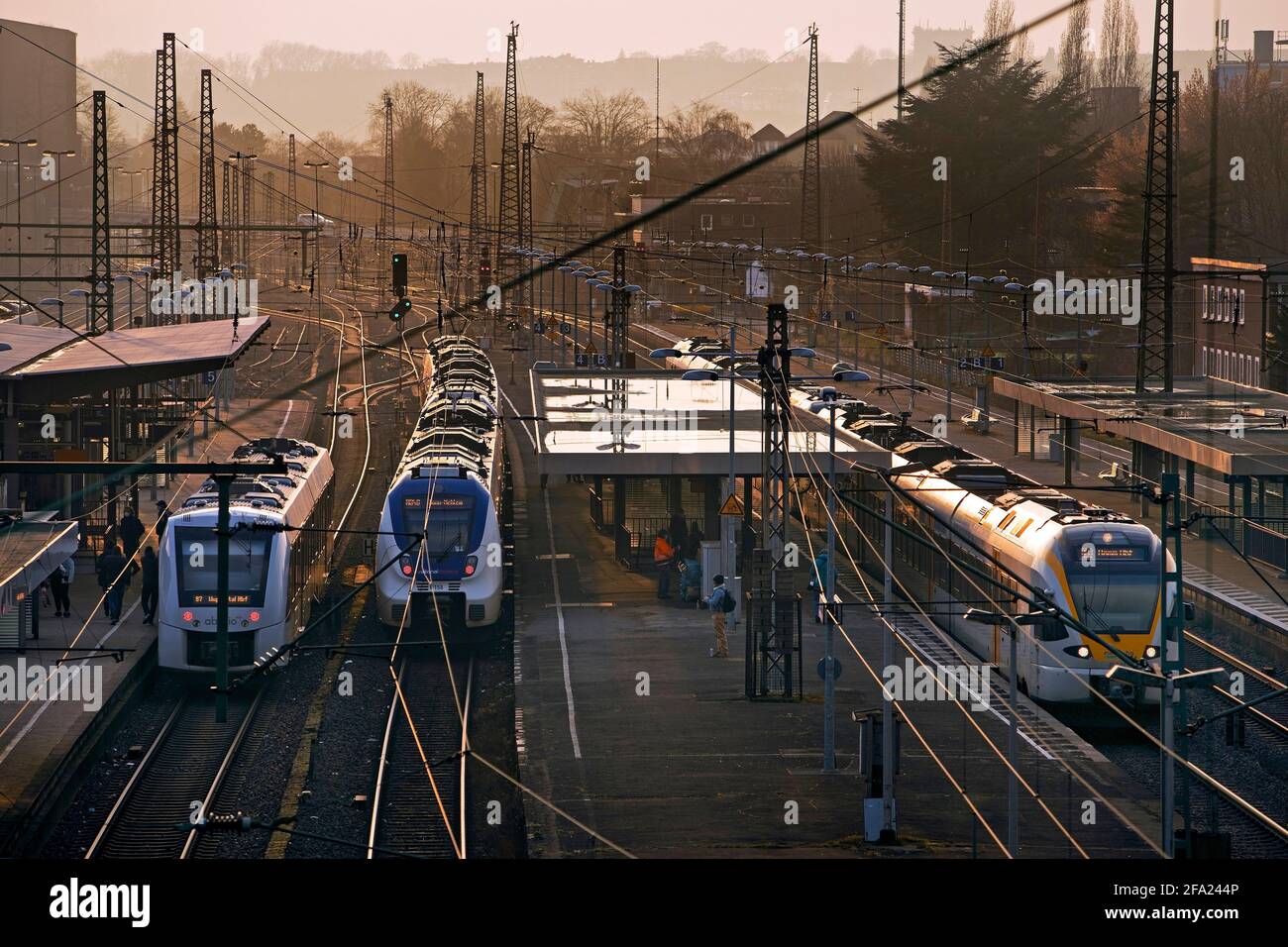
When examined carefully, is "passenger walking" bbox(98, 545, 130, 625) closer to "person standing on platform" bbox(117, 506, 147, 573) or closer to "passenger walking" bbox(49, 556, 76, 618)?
"person standing on platform" bbox(117, 506, 147, 573)

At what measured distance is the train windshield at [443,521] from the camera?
2466 centimetres

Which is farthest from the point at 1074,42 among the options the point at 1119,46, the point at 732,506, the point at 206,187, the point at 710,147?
the point at 732,506

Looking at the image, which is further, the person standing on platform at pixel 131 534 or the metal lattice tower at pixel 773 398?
the person standing on platform at pixel 131 534

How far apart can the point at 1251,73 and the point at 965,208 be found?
53.3 ft

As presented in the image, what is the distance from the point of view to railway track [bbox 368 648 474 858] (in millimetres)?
16672

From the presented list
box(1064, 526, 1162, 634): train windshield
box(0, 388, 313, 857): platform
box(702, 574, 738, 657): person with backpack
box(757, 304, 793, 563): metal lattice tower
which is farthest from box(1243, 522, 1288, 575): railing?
box(0, 388, 313, 857): platform

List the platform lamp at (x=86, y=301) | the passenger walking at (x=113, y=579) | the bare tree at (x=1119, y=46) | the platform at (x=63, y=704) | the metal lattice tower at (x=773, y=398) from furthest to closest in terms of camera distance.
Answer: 1. the bare tree at (x=1119, y=46)
2. the platform lamp at (x=86, y=301)
3. the passenger walking at (x=113, y=579)
4. the metal lattice tower at (x=773, y=398)
5. the platform at (x=63, y=704)

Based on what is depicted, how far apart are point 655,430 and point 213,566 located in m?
14.0

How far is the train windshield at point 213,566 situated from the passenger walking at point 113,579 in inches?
A: 119

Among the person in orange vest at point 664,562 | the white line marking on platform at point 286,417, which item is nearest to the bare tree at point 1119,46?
the white line marking on platform at point 286,417

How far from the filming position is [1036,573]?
21203mm

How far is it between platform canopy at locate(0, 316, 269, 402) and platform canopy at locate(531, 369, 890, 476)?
6.52 metres

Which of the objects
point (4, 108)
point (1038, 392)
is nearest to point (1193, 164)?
point (1038, 392)

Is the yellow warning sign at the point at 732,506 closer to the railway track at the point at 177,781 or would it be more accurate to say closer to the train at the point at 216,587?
the train at the point at 216,587
